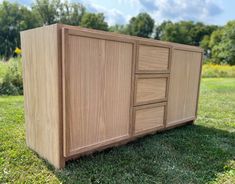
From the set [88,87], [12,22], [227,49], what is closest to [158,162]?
[88,87]

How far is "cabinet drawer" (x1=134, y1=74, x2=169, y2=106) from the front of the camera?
2.65 metres

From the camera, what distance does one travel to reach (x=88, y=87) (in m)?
2.12

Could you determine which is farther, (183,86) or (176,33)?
(176,33)

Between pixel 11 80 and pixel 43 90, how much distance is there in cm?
447

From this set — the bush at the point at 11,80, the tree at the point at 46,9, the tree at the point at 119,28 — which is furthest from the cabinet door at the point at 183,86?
the tree at the point at 119,28

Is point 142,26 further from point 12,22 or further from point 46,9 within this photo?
point 12,22

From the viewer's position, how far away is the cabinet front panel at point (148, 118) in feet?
8.98

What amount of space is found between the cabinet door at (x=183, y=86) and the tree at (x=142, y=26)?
32593mm

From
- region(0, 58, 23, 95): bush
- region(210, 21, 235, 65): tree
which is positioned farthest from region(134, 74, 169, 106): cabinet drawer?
region(210, 21, 235, 65): tree

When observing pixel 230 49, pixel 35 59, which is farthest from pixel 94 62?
pixel 230 49

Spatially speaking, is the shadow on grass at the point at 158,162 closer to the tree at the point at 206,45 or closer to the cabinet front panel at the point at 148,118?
the cabinet front panel at the point at 148,118

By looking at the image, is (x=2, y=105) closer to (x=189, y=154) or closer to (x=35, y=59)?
(x=35, y=59)

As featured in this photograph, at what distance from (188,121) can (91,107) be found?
2.11m

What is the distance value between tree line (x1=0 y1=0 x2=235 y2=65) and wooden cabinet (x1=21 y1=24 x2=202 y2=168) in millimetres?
18876
